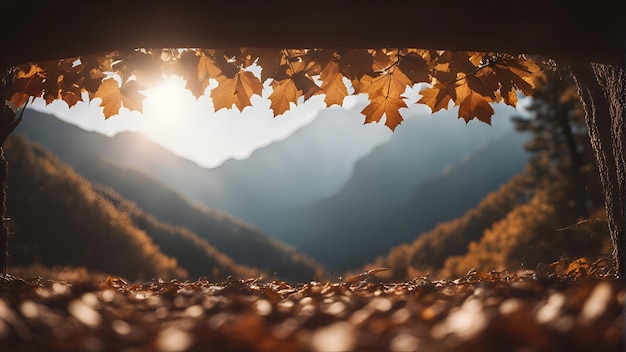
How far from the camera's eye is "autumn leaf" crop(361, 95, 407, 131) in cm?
290

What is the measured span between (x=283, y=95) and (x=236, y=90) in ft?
1.10

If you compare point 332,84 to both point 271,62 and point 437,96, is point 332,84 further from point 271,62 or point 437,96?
point 437,96

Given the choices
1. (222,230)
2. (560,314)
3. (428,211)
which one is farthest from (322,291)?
(428,211)

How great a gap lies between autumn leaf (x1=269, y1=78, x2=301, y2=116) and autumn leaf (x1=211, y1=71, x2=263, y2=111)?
0.48 ft

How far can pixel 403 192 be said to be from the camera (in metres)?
142

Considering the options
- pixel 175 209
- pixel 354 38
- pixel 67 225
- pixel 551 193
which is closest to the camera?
pixel 354 38

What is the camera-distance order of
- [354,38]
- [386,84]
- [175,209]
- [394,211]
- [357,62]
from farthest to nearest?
[394,211] < [175,209] < [386,84] < [357,62] < [354,38]

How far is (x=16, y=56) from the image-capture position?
2180 mm

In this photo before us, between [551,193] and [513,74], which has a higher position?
[551,193]

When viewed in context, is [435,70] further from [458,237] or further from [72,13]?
[458,237]

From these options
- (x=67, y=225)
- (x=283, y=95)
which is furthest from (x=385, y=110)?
(x=67, y=225)

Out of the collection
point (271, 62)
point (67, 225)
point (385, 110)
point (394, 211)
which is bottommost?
point (385, 110)

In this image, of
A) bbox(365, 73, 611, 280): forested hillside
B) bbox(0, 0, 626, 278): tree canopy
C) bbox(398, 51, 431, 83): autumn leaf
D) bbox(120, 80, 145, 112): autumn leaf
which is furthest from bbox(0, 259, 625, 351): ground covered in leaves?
bbox(365, 73, 611, 280): forested hillside

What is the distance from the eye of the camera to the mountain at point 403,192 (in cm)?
11531
